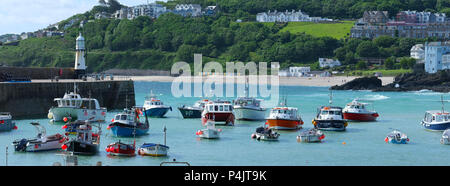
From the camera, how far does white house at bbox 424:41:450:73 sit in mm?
130000

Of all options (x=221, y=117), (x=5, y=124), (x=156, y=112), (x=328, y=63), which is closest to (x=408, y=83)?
(x=328, y=63)

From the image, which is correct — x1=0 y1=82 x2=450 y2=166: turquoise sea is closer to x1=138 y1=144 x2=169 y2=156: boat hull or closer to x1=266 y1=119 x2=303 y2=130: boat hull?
x1=138 y1=144 x2=169 y2=156: boat hull

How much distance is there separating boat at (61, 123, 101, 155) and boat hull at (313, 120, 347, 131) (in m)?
18.2

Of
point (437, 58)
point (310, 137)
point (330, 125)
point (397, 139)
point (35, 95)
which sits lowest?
point (397, 139)

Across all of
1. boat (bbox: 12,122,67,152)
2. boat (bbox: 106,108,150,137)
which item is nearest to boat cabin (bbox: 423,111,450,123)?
boat (bbox: 106,108,150,137)

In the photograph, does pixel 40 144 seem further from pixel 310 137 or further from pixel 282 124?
pixel 282 124

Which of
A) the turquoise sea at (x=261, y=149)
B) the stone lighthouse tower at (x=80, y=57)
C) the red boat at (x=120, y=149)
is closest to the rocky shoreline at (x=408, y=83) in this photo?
the stone lighthouse tower at (x=80, y=57)

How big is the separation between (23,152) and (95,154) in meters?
3.69

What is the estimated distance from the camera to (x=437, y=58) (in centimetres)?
13138

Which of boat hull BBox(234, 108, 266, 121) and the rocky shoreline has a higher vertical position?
the rocky shoreline

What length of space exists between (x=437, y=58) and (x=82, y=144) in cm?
11225

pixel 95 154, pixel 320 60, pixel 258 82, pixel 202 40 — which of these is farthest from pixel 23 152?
pixel 202 40

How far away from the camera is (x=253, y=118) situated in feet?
171
